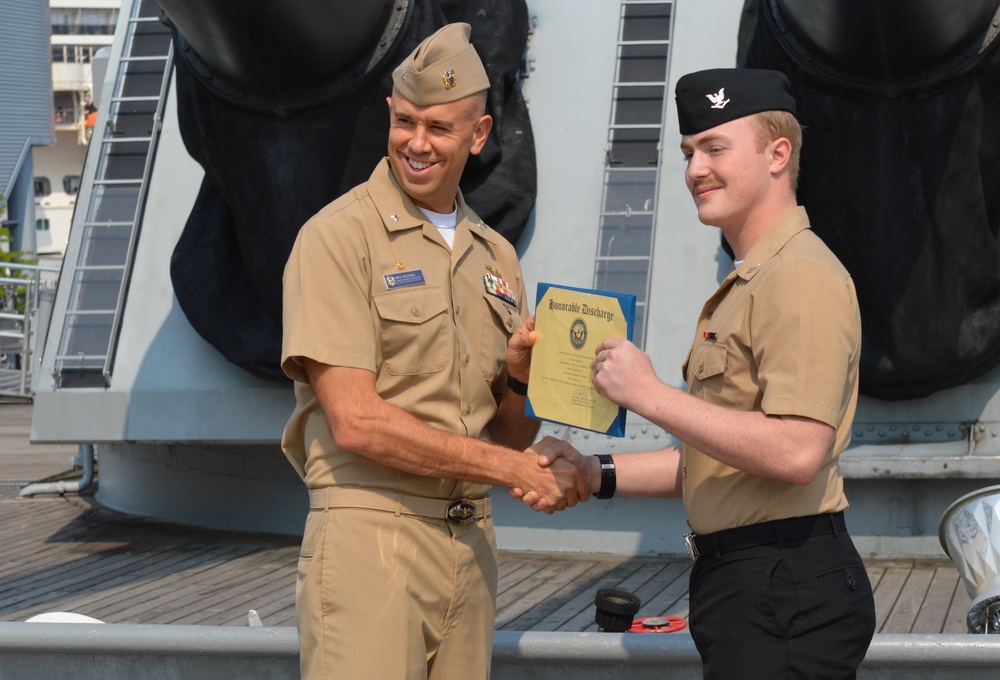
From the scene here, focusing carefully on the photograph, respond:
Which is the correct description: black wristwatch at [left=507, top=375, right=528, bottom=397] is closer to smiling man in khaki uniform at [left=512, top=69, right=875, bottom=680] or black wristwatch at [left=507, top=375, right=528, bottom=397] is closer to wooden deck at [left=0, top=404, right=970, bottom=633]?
smiling man in khaki uniform at [left=512, top=69, right=875, bottom=680]

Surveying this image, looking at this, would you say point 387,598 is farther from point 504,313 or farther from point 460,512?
point 504,313

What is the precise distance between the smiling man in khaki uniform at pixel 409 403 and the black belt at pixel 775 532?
0.48 m

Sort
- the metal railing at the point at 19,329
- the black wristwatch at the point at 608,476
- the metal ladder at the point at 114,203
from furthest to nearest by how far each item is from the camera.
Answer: the metal railing at the point at 19,329 → the metal ladder at the point at 114,203 → the black wristwatch at the point at 608,476

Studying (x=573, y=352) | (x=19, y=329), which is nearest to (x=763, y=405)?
(x=573, y=352)

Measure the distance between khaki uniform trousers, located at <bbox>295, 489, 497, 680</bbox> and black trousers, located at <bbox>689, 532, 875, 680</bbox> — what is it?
0.53 meters

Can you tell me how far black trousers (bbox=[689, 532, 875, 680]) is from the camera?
8.11 ft

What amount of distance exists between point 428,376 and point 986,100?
10.1 ft

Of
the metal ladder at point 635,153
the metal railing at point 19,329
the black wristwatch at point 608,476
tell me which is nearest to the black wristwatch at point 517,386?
the black wristwatch at point 608,476

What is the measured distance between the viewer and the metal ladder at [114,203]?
21.6 feet

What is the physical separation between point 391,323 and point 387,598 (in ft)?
1.78

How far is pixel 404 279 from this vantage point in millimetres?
2820

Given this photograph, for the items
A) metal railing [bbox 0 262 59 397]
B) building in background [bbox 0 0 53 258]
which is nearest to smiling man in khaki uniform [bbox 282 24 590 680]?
metal railing [bbox 0 262 59 397]

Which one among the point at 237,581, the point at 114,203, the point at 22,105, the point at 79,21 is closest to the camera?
the point at 237,581

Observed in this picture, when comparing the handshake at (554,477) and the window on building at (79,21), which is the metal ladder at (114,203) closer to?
the handshake at (554,477)
